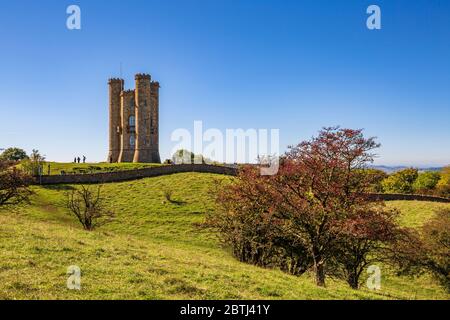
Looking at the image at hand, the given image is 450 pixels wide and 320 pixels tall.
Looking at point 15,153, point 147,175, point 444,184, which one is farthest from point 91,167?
point 444,184

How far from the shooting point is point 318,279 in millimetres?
17812

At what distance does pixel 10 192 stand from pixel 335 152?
87.4 feet

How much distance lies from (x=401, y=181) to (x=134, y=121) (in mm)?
61394

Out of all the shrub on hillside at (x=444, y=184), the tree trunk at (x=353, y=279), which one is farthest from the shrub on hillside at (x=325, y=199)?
the shrub on hillside at (x=444, y=184)

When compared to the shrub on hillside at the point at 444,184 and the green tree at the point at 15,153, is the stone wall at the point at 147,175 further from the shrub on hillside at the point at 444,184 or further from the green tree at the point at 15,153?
the green tree at the point at 15,153

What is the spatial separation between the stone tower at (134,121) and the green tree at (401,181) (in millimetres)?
51238

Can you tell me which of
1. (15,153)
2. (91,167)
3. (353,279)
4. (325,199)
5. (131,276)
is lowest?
(353,279)

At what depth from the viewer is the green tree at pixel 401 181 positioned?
86.2 metres

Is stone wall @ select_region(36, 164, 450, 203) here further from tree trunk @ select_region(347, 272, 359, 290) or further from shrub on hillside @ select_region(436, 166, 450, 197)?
tree trunk @ select_region(347, 272, 359, 290)

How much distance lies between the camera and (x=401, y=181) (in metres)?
89.9

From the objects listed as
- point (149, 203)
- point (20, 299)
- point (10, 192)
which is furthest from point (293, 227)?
point (149, 203)

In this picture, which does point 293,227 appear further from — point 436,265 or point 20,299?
point 436,265

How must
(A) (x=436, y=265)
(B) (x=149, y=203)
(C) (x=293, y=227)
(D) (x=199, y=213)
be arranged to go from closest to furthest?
(C) (x=293, y=227)
(A) (x=436, y=265)
(D) (x=199, y=213)
(B) (x=149, y=203)

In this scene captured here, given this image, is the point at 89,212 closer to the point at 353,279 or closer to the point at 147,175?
the point at 353,279
